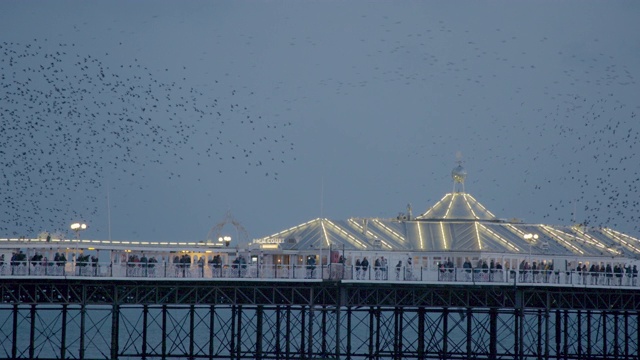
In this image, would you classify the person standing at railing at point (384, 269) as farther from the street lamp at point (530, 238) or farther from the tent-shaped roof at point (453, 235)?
the street lamp at point (530, 238)

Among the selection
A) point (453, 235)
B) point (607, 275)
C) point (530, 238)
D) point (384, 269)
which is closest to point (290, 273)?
point (384, 269)

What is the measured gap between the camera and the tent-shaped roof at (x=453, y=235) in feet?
287

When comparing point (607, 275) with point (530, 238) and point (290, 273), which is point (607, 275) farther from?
point (290, 273)

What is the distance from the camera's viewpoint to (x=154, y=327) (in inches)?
6560

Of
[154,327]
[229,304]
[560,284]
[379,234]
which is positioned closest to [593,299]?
[560,284]

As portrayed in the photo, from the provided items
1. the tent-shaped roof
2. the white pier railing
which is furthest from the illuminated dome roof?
the white pier railing

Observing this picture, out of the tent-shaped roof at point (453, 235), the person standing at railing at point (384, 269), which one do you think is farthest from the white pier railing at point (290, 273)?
the tent-shaped roof at point (453, 235)

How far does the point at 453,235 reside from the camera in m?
90.9

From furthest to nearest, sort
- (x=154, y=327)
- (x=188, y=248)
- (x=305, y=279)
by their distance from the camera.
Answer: (x=154, y=327), (x=188, y=248), (x=305, y=279)

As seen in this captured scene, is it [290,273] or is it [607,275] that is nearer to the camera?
[290,273]

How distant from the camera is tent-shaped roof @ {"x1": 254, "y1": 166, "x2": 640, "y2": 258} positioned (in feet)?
287

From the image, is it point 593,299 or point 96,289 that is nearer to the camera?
point 96,289

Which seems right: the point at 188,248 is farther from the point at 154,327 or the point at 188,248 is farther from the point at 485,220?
the point at 154,327

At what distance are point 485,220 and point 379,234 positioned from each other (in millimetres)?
8222
